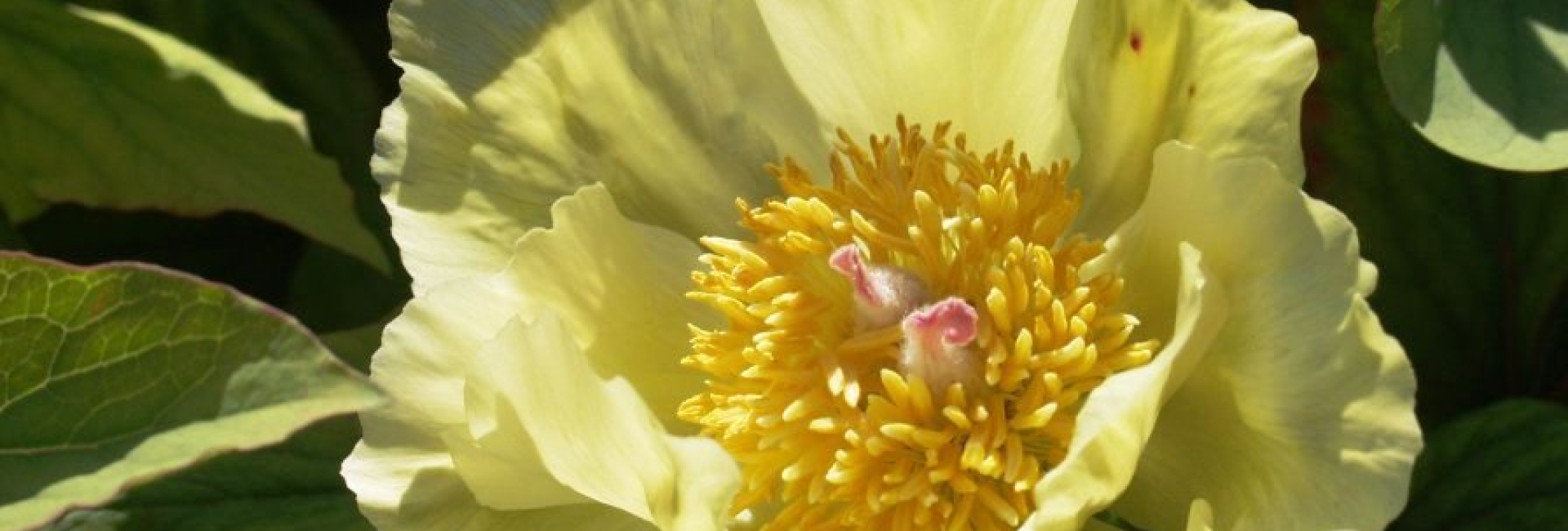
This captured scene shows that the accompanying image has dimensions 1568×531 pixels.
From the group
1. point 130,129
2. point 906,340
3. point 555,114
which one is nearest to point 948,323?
point 906,340

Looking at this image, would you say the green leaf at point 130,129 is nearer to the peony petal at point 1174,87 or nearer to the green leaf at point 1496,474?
the peony petal at point 1174,87

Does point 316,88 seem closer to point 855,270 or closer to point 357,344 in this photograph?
point 357,344

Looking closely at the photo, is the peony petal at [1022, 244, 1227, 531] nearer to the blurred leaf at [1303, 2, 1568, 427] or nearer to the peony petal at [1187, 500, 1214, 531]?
the peony petal at [1187, 500, 1214, 531]

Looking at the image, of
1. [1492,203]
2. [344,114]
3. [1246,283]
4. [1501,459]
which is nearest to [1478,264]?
[1492,203]

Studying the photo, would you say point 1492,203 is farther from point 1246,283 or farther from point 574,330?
point 574,330

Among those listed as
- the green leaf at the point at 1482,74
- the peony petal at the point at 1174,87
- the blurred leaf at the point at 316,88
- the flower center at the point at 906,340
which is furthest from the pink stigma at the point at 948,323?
the blurred leaf at the point at 316,88
